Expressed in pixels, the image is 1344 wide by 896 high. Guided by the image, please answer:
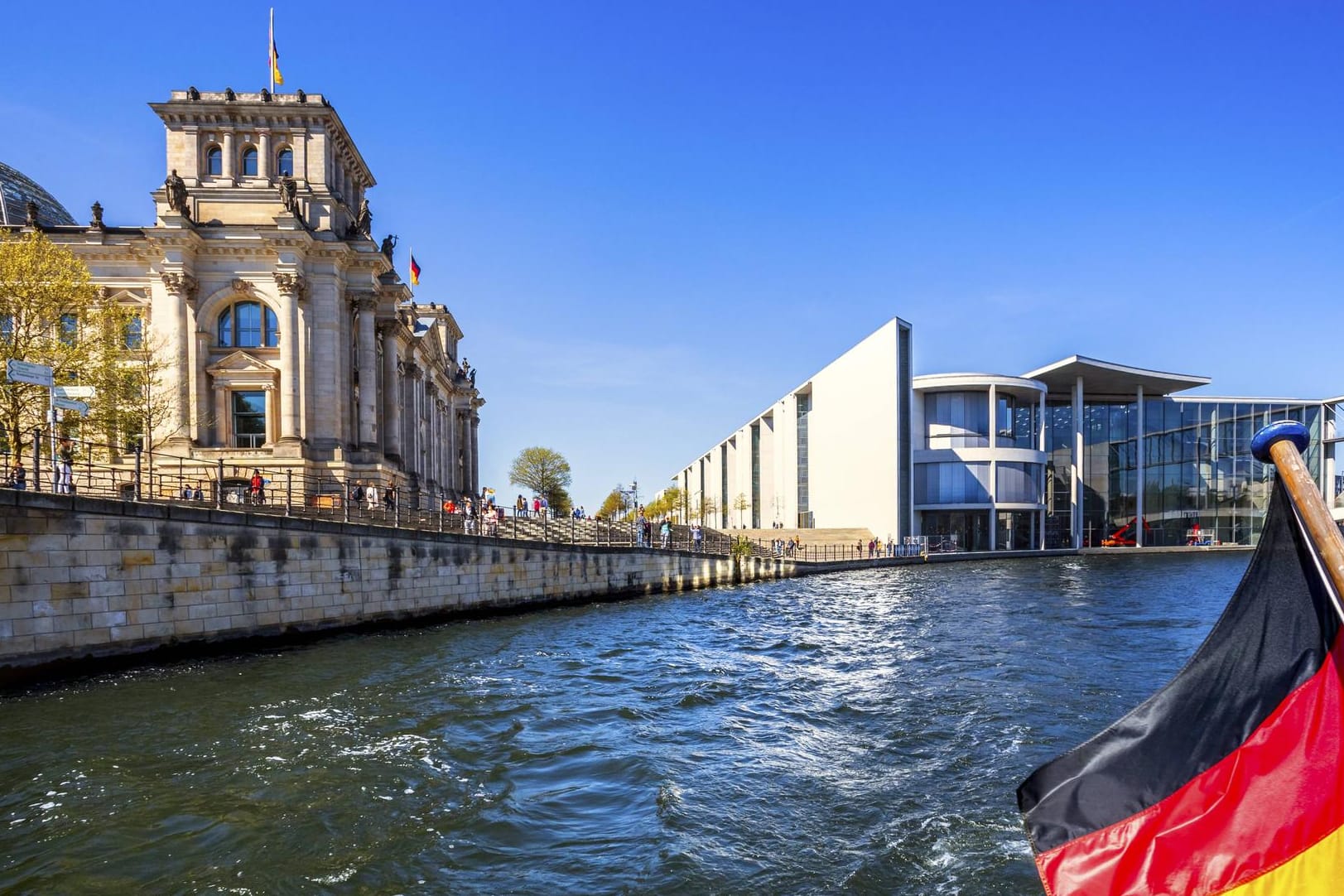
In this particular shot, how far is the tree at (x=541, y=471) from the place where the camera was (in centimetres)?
10944

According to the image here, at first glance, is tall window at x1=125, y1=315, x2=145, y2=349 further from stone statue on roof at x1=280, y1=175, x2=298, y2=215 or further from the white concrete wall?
the white concrete wall

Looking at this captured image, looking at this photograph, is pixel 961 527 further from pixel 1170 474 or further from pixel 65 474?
pixel 65 474

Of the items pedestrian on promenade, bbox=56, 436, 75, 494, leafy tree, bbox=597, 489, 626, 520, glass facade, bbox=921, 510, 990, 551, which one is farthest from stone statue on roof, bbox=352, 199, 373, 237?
leafy tree, bbox=597, 489, 626, 520

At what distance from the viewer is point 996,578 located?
4400 cm

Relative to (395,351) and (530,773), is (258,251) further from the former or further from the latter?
(530,773)

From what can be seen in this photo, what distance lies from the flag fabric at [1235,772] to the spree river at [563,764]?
4518 mm

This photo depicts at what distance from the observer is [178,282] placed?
133 feet

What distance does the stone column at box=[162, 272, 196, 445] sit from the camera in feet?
133

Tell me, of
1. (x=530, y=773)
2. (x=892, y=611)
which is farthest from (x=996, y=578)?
(x=530, y=773)

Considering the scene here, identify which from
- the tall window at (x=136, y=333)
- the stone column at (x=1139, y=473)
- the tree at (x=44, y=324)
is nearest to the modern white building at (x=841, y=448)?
the stone column at (x=1139, y=473)

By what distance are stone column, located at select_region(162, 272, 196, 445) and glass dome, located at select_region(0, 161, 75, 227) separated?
17.7 meters

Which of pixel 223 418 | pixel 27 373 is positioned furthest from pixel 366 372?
pixel 27 373

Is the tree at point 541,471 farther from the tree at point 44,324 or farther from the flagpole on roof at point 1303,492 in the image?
the flagpole on roof at point 1303,492

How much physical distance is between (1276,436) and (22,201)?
7221 centimetres
